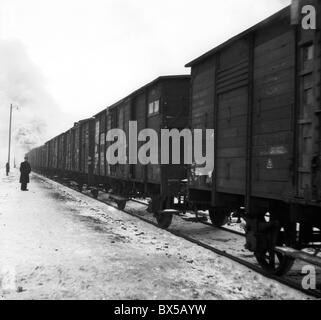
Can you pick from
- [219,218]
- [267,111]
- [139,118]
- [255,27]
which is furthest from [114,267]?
[139,118]

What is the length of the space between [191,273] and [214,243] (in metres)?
2.71

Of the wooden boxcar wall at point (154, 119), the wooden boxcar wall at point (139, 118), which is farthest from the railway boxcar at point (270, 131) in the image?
the wooden boxcar wall at point (139, 118)

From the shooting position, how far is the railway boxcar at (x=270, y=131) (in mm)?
5445

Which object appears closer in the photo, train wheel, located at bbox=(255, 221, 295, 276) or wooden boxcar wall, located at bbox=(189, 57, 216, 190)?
train wheel, located at bbox=(255, 221, 295, 276)

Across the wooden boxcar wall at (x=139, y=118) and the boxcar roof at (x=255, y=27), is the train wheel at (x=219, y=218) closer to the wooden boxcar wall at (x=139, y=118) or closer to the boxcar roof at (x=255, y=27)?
the wooden boxcar wall at (x=139, y=118)

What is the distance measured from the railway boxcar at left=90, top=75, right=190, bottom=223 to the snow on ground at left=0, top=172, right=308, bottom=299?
1.27 meters

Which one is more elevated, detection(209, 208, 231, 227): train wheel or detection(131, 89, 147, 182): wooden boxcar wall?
detection(131, 89, 147, 182): wooden boxcar wall

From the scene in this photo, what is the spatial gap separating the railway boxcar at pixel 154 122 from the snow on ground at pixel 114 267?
127 cm

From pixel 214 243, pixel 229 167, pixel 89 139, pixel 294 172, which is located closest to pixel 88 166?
pixel 89 139

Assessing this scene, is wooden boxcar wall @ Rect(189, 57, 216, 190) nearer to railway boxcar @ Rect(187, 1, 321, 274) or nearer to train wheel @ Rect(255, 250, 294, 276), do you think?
railway boxcar @ Rect(187, 1, 321, 274)

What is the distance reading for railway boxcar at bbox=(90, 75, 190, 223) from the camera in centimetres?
1095

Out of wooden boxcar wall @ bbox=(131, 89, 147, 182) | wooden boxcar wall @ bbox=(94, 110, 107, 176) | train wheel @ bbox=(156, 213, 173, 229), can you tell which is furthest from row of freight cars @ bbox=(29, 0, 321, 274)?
wooden boxcar wall @ bbox=(94, 110, 107, 176)

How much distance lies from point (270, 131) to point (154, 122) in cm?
569
